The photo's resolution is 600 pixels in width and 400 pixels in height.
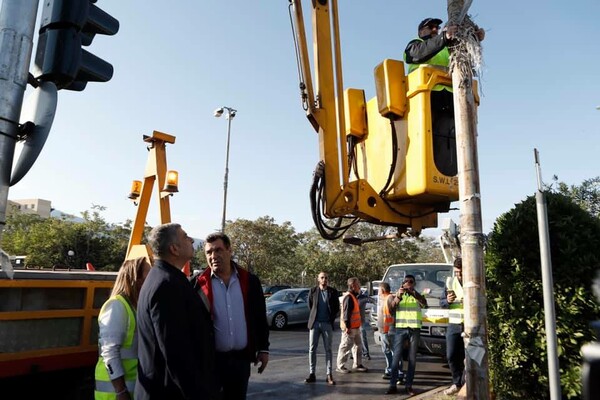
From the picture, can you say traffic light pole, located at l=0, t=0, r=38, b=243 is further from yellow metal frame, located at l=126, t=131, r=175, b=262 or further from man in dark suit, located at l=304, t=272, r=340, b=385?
man in dark suit, located at l=304, t=272, r=340, b=385

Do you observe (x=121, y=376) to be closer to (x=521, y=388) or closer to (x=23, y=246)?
(x=521, y=388)

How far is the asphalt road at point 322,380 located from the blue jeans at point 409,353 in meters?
0.24

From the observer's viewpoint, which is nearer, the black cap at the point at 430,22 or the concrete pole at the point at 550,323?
the concrete pole at the point at 550,323

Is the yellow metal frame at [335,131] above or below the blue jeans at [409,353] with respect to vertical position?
above

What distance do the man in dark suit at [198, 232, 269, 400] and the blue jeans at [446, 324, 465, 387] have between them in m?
3.47

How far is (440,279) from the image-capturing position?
9.57 m

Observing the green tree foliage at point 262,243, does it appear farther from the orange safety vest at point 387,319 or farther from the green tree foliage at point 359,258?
the orange safety vest at point 387,319

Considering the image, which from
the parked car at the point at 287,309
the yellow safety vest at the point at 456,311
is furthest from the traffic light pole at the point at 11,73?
the parked car at the point at 287,309

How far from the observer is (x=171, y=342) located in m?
2.61

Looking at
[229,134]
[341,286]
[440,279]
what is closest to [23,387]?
[440,279]

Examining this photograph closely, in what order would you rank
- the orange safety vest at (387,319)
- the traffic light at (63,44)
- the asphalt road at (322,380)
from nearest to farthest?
1. the traffic light at (63,44)
2. the asphalt road at (322,380)
3. the orange safety vest at (387,319)

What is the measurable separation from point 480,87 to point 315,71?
1.71 metres

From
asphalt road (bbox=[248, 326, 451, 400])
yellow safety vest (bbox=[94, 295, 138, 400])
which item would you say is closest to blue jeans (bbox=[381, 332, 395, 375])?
asphalt road (bbox=[248, 326, 451, 400])

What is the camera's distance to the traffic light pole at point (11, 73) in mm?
2506
